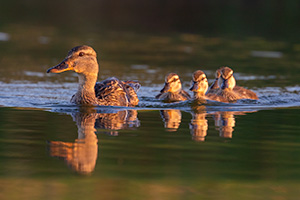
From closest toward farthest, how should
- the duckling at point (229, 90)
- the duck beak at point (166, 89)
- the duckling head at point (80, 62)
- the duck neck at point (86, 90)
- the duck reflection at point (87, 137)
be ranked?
the duck reflection at point (87, 137) < the duckling head at point (80, 62) < the duck neck at point (86, 90) < the duck beak at point (166, 89) < the duckling at point (229, 90)

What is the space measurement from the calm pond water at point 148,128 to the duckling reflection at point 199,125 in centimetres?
2

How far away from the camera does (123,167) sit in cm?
628

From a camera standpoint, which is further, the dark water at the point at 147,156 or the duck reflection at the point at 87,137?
the duck reflection at the point at 87,137

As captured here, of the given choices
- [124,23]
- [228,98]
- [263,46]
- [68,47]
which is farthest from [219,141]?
[124,23]

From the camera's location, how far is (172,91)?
1210 centimetres

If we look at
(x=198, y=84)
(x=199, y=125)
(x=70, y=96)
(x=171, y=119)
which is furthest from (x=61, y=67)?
(x=198, y=84)

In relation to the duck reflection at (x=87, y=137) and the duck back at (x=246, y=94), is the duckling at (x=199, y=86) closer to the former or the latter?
the duck back at (x=246, y=94)

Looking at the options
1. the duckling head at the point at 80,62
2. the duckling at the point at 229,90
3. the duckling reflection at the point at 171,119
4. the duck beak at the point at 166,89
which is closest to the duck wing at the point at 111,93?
the duckling head at the point at 80,62

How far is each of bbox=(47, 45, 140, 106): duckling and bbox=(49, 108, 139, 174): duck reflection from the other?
41cm

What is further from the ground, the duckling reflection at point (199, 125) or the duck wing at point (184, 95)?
the duck wing at point (184, 95)

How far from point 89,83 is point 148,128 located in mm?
2135

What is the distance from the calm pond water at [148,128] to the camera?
5.75m

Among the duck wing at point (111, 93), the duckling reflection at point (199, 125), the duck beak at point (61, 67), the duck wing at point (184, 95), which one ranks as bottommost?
the duckling reflection at point (199, 125)

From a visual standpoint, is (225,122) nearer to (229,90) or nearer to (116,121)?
(116,121)
